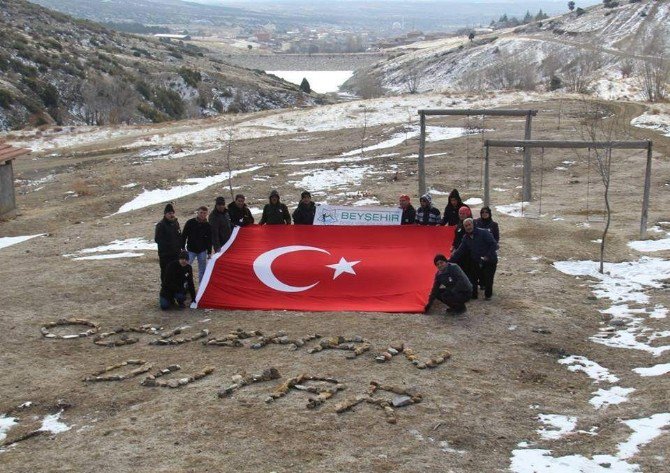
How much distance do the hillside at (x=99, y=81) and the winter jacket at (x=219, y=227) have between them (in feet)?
179

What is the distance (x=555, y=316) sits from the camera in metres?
15.8

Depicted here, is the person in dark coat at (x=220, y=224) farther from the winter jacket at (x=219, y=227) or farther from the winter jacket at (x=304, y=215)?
the winter jacket at (x=304, y=215)

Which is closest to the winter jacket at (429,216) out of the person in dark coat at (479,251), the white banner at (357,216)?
the white banner at (357,216)

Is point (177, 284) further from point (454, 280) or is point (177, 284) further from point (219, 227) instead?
point (454, 280)

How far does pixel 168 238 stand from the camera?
1669 centimetres

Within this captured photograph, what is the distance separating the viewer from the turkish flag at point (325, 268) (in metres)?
16.4

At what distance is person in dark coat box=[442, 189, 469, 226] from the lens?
17.9 meters

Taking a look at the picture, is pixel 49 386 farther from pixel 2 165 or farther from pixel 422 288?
pixel 2 165

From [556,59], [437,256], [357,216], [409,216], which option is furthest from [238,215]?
[556,59]

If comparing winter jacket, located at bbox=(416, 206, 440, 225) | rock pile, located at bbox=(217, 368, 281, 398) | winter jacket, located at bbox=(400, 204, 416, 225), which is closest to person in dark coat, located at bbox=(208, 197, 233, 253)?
winter jacket, located at bbox=(400, 204, 416, 225)

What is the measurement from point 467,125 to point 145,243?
28737mm

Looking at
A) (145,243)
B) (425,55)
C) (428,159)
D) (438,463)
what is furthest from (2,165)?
(425,55)

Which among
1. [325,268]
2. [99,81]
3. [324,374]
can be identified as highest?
[99,81]

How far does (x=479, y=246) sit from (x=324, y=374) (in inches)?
195
